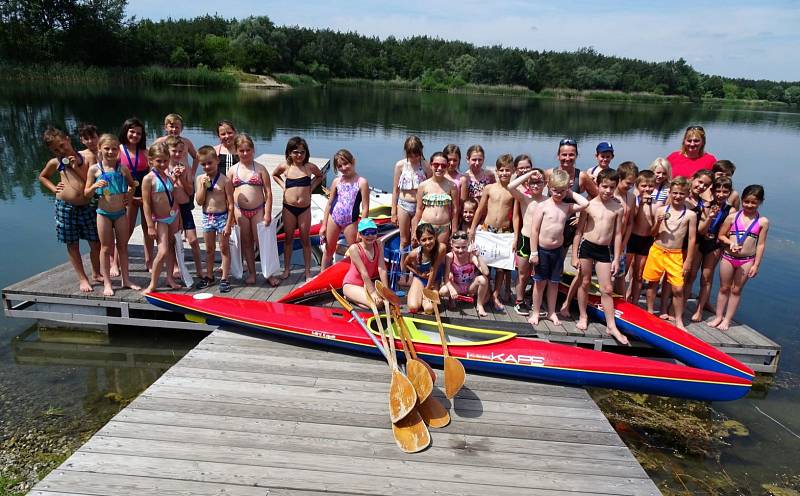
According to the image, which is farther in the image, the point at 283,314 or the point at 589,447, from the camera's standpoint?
the point at 283,314

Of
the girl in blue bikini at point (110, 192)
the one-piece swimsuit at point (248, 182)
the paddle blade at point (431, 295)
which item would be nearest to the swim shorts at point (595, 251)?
the paddle blade at point (431, 295)

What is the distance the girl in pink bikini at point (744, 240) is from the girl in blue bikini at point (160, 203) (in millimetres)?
5968

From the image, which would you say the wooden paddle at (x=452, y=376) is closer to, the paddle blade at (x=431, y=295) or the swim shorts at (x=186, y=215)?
the paddle blade at (x=431, y=295)

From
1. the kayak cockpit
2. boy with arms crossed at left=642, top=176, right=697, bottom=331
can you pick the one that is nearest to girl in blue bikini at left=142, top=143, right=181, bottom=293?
the kayak cockpit

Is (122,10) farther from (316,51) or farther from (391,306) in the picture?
(391,306)

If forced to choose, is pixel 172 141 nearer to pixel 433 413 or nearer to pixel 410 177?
pixel 410 177

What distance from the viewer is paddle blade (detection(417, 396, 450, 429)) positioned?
386cm

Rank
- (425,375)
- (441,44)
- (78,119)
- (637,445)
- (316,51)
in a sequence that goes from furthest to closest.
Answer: (441,44) → (316,51) → (78,119) → (637,445) → (425,375)

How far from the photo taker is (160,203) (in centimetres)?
543

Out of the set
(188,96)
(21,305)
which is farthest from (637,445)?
(188,96)

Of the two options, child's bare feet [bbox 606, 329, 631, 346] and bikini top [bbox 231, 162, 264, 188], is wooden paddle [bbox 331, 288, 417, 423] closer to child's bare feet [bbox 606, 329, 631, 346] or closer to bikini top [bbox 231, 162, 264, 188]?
child's bare feet [bbox 606, 329, 631, 346]

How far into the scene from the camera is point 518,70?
70.9 meters

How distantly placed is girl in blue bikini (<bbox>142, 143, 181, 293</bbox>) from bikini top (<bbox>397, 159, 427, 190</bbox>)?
252 centimetres

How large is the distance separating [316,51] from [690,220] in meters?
68.4
